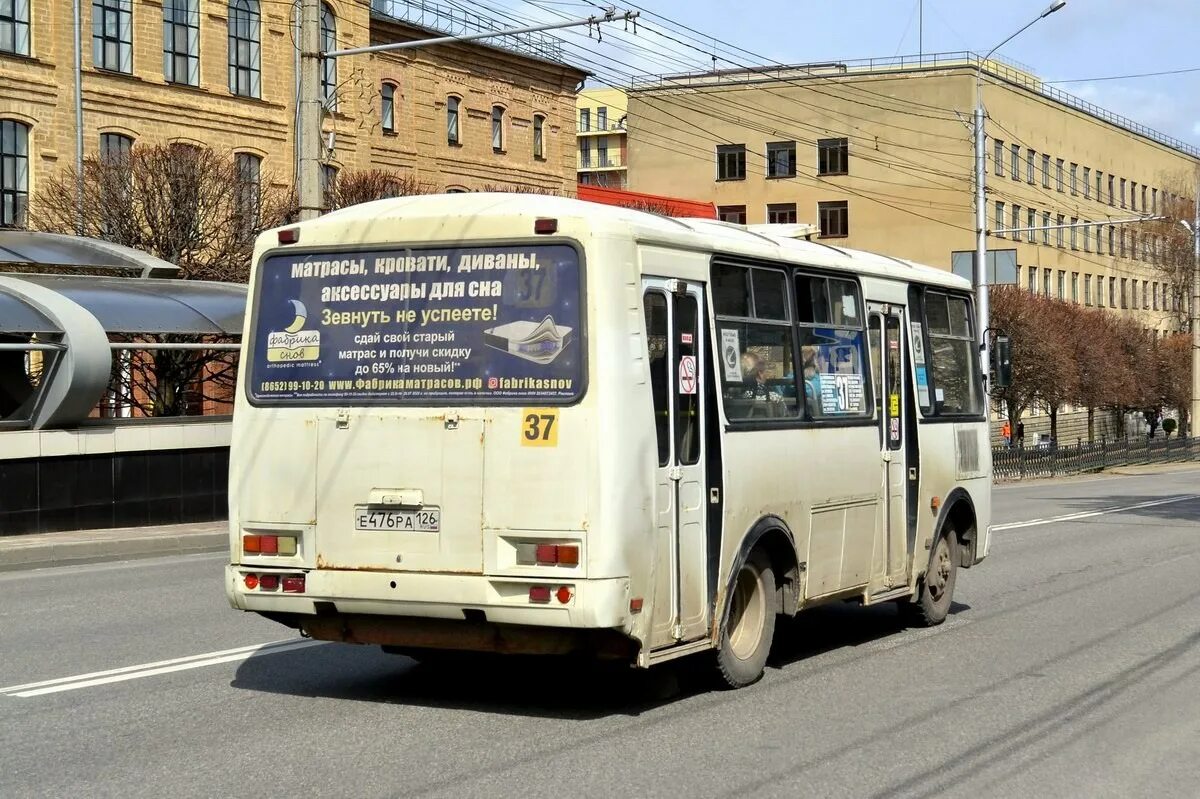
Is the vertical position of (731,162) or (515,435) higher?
(731,162)

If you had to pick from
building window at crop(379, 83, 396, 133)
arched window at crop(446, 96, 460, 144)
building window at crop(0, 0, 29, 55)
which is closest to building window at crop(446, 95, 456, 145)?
arched window at crop(446, 96, 460, 144)

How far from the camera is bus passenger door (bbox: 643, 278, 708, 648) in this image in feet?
27.9

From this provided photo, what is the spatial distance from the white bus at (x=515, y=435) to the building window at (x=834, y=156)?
72.3m

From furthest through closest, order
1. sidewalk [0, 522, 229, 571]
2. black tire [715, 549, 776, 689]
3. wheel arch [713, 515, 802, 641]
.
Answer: sidewalk [0, 522, 229, 571] < black tire [715, 549, 776, 689] < wheel arch [713, 515, 802, 641]

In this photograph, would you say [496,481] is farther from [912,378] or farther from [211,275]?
[211,275]

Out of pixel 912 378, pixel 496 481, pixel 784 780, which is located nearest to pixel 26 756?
pixel 496 481

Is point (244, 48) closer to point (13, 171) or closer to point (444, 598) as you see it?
point (13, 171)

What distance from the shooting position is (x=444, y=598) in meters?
8.27

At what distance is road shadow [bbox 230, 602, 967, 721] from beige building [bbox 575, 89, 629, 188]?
121 metres

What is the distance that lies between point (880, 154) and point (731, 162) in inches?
294

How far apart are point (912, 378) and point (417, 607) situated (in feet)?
16.3

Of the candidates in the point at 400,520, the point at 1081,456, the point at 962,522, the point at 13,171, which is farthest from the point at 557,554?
the point at 1081,456

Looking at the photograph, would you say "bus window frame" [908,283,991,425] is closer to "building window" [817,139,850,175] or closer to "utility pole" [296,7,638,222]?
"utility pole" [296,7,638,222]

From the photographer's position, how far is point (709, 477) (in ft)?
29.3
